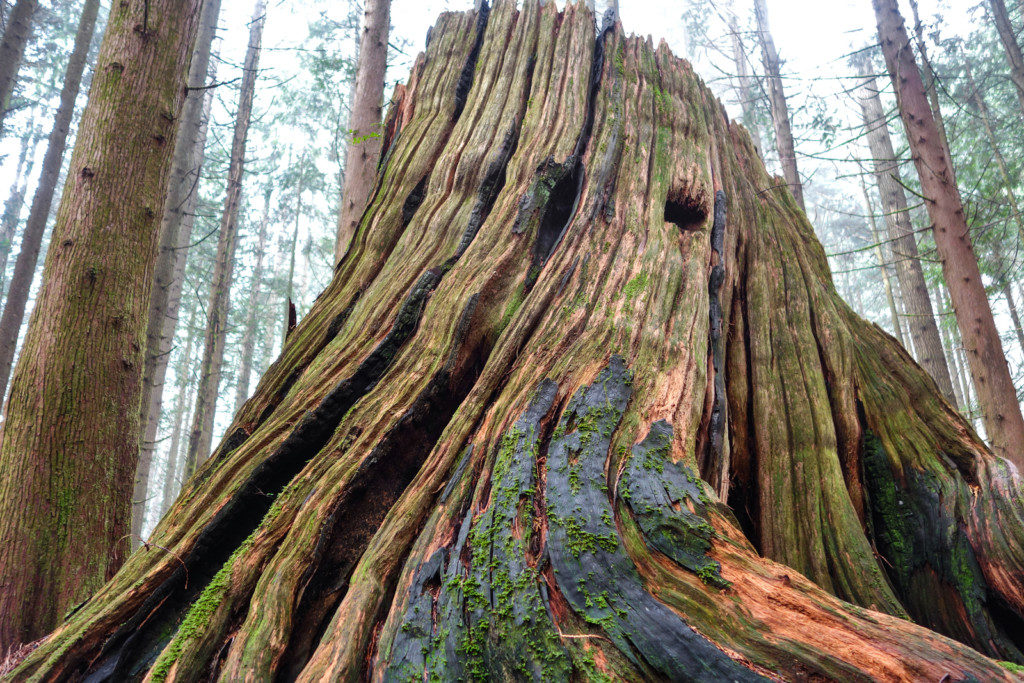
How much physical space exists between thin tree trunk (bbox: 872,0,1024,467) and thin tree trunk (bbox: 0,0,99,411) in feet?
34.0

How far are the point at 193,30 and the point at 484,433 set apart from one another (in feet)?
11.0

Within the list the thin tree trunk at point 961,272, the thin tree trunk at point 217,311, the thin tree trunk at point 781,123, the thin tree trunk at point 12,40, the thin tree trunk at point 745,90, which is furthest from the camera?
the thin tree trunk at point 745,90

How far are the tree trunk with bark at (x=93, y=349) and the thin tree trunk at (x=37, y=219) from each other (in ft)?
19.3

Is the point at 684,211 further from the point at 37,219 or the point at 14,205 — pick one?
the point at 14,205

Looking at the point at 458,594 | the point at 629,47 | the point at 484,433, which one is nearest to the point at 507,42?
the point at 629,47

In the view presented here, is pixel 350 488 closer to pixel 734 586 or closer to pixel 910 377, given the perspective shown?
pixel 734 586

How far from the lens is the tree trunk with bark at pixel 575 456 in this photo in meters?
1.49

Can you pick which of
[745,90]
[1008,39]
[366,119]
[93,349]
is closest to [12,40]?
[366,119]

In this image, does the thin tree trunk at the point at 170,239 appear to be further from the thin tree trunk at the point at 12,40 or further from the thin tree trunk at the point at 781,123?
the thin tree trunk at the point at 781,123

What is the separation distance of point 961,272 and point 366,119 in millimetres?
5535

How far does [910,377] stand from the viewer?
3021mm

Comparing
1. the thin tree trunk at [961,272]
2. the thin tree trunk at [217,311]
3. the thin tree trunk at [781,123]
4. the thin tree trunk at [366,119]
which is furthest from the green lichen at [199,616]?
the thin tree trunk at [781,123]

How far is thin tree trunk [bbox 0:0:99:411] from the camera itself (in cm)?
764

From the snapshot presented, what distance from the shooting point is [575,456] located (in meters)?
1.92
